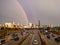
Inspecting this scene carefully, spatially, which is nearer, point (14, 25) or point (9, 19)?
point (14, 25)

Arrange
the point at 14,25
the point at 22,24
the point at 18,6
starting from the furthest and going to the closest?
the point at 18,6 < the point at 22,24 < the point at 14,25

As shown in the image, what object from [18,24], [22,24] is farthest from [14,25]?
[22,24]

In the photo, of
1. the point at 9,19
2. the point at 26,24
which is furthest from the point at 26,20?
the point at 9,19

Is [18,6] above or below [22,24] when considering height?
above

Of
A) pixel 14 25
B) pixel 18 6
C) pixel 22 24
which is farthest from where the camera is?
pixel 18 6

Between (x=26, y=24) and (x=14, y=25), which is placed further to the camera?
(x=26, y=24)

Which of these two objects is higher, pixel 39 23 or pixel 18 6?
pixel 18 6

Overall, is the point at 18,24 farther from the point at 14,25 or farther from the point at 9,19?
the point at 9,19

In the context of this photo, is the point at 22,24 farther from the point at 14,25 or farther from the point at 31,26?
the point at 14,25

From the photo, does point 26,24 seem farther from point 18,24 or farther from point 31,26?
point 18,24
